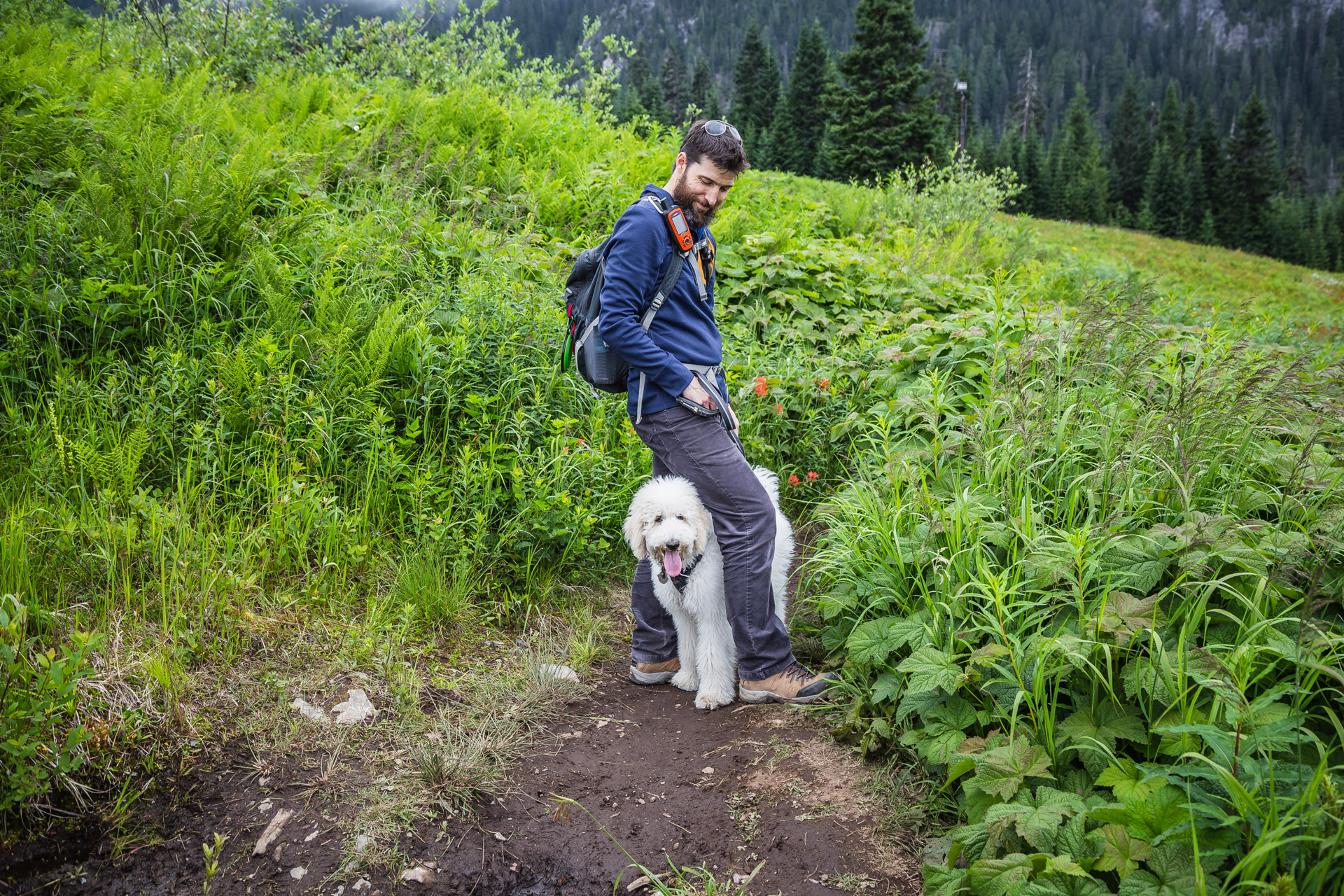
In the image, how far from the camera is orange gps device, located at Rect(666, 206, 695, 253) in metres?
3.16

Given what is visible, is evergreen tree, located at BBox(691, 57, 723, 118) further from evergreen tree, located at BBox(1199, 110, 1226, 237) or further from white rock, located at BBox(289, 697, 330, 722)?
white rock, located at BBox(289, 697, 330, 722)

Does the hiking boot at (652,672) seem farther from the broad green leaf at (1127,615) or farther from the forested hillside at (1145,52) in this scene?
the forested hillside at (1145,52)

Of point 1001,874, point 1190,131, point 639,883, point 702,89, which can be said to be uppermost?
point 702,89

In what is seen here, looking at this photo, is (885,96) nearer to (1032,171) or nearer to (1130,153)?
(1032,171)

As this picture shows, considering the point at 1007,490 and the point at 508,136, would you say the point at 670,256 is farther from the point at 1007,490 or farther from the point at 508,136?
the point at 508,136

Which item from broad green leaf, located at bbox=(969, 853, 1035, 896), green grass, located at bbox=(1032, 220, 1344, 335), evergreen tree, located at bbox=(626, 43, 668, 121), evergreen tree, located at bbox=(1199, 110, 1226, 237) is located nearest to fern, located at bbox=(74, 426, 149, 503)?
broad green leaf, located at bbox=(969, 853, 1035, 896)

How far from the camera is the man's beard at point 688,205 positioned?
10.6 ft

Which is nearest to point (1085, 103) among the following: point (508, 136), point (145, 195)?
point (508, 136)

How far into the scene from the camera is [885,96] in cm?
3541

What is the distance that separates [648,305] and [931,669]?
6.30 feet

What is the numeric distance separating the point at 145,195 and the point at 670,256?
4642mm

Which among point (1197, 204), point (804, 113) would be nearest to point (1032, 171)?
point (1197, 204)

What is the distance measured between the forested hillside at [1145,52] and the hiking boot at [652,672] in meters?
109

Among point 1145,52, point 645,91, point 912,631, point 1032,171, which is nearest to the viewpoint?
point 912,631
